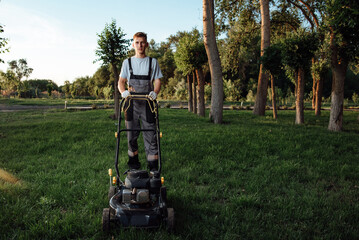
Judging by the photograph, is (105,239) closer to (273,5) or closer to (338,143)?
(338,143)

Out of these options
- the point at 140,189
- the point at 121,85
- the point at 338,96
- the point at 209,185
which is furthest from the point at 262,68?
the point at 140,189

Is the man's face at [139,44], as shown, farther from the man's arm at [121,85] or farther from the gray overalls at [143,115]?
the man's arm at [121,85]

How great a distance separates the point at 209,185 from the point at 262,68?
33.8ft

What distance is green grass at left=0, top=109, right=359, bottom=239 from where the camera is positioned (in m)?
3.07

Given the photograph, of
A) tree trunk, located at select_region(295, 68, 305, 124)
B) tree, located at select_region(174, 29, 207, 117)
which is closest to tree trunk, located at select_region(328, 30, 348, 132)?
tree trunk, located at select_region(295, 68, 305, 124)

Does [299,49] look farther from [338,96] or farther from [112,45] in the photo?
[112,45]

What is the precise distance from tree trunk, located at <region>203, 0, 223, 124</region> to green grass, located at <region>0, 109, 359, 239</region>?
3.27m

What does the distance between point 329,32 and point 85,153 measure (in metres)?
9.50

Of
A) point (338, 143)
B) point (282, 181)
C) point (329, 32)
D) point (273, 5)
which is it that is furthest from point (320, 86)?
point (282, 181)

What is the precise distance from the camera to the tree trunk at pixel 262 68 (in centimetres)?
1370

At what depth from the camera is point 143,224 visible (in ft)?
9.16

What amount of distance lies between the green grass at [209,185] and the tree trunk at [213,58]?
327cm

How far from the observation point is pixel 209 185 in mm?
4508

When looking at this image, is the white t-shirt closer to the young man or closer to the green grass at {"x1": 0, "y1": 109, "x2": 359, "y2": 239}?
the young man
